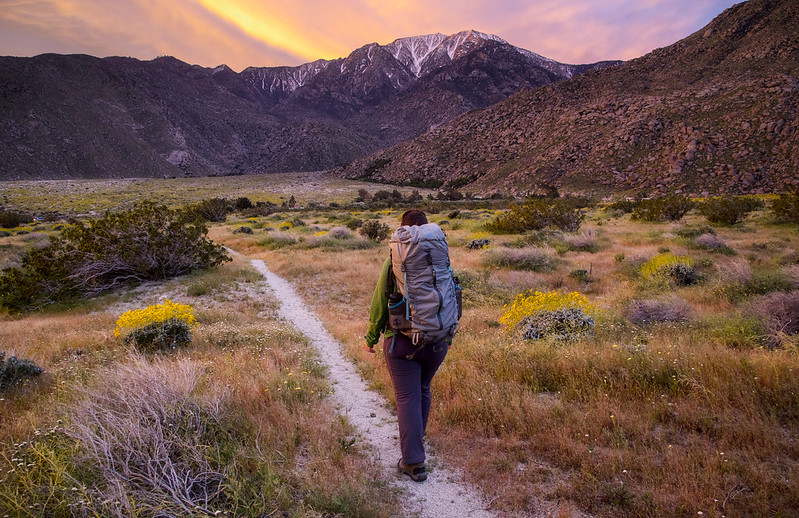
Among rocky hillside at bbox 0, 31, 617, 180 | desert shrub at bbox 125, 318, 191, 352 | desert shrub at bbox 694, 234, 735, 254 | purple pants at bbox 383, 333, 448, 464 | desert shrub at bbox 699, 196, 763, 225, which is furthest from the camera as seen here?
rocky hillside at bbox 0, 31, 617, 180

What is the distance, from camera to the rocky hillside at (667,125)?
37.9 metres

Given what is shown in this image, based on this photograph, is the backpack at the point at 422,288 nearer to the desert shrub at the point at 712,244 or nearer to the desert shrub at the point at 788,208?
the desert shrub at the point at 712,244

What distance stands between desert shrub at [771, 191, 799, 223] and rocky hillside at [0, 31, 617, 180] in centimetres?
10778

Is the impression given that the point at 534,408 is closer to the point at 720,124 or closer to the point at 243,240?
the point at 243,240

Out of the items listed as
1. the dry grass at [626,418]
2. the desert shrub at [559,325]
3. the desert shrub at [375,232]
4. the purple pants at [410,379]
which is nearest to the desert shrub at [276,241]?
the desert shrub at [375,232]

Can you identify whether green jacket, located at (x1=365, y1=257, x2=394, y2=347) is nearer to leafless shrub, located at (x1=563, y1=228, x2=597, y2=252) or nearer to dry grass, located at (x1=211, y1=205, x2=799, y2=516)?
dry grass, located at (x1=211, y1=205, x2=799, y2=516)

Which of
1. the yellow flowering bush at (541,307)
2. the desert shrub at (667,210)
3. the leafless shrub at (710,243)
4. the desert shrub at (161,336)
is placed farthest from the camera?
the desert shrub at (667,210)

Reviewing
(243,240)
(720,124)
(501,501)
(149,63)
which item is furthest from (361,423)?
(149,63)

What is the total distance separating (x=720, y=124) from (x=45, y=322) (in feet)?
180

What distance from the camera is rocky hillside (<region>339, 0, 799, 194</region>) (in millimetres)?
37938

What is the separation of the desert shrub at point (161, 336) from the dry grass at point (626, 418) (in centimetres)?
278

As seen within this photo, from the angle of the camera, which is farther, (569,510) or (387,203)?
(387,203)

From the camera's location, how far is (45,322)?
8469 millimetres

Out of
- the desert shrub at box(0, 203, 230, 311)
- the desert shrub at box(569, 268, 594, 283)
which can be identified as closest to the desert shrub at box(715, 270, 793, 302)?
the desert shrub at box(569, 268, 594, 283)
